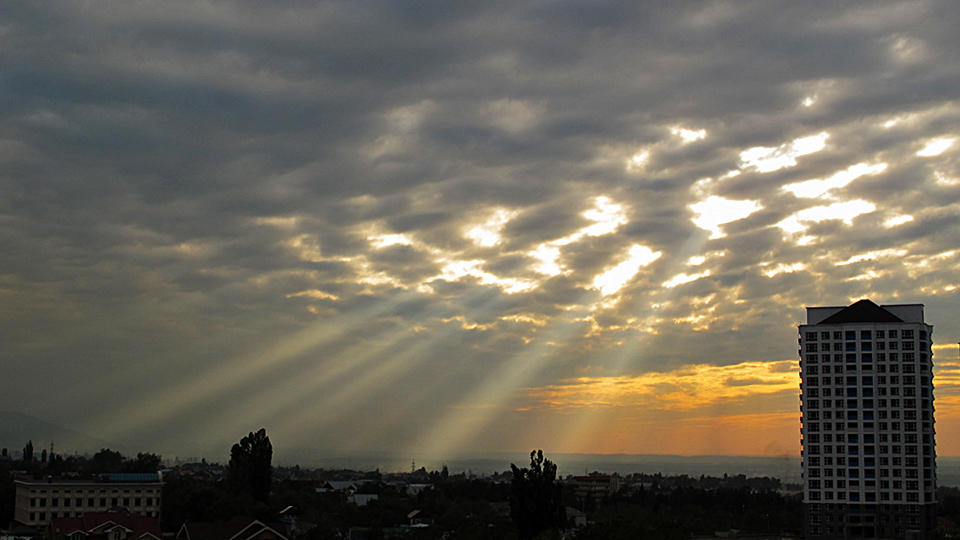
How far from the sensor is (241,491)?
119 m

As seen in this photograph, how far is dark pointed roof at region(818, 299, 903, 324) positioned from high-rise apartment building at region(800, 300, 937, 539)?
17 cm

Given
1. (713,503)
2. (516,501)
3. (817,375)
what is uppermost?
(817,375)

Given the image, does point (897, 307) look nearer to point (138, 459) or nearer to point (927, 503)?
point (927, 503)

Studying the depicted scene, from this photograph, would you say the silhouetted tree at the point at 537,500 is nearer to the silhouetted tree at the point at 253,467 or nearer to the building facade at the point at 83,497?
the silhouetted tree at the point at 253,467

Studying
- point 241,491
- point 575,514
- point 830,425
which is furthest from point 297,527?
point 830,425

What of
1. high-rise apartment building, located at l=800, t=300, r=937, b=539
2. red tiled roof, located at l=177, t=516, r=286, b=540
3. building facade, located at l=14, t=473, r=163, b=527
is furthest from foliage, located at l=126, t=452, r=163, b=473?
high-rise apartment building, located at l=800, t=300, r=937, b=539

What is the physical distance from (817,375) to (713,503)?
56324 mm

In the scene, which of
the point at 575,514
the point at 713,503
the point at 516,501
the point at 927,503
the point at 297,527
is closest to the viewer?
the point at 516,501

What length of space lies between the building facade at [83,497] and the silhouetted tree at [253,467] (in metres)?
12.4

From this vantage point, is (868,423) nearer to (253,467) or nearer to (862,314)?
(862,314)

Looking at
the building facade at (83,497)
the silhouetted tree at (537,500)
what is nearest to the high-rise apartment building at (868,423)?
the silhouetted tree at (537,500)

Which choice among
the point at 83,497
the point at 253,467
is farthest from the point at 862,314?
the point at 83,497

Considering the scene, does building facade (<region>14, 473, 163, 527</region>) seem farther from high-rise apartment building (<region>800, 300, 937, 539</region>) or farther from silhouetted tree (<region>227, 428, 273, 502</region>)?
high-rise apartment building (<region>800, 300, 937, 539</region>)

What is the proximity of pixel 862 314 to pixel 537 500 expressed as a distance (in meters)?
84.1
